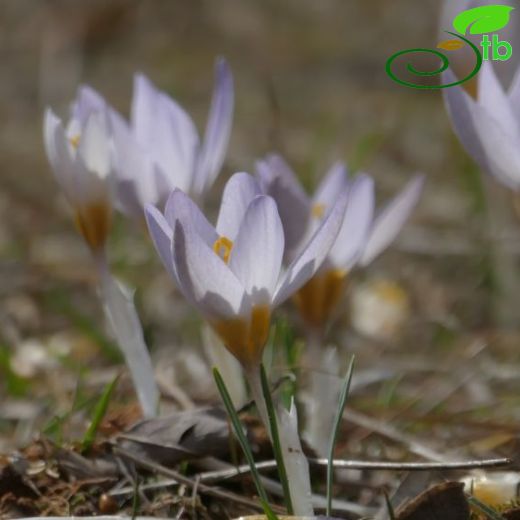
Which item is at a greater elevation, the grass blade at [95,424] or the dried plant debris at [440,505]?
the grass blade at [95,424]

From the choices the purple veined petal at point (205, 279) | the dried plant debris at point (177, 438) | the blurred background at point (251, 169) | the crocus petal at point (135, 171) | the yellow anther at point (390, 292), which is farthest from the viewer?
the yellow anther at point (390, 292)

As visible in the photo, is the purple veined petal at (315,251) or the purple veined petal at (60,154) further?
the purple veined petal at (60,154)

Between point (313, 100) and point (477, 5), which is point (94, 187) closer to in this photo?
point (477, 5)

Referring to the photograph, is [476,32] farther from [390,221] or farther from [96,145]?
[96,145]

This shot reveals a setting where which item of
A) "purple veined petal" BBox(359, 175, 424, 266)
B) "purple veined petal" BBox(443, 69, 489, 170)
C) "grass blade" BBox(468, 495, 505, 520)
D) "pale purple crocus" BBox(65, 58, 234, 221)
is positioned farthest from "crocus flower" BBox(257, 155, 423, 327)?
"grass blade" BBox(468, 495, 505, 520)

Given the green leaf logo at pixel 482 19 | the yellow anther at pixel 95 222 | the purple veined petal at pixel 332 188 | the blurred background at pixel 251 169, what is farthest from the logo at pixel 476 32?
the blurred background at pixel 251 169

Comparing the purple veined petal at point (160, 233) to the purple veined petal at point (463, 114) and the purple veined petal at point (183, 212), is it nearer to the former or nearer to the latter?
the purple veined petal at point (183, 212)

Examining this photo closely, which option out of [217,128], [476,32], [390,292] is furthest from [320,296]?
[390,292]

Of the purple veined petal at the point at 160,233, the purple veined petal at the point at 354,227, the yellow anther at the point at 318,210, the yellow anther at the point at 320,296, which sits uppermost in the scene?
the yellow anther at the point at 318,210
